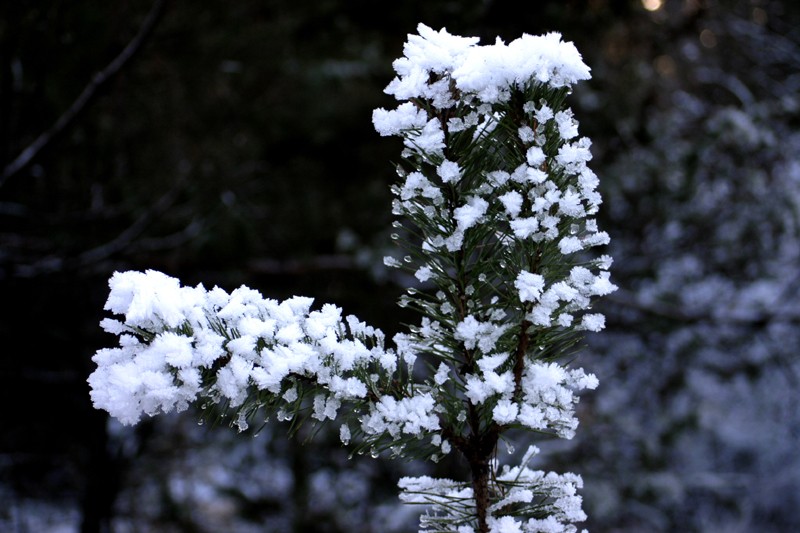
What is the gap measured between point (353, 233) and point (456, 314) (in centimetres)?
363

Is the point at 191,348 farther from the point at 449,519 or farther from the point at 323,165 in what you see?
the point at 323,165

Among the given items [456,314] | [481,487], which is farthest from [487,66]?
[481,487]

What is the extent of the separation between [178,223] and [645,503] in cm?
379

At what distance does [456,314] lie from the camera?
878 millimetres

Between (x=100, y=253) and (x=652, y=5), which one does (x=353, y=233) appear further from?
(x=652, y=5)

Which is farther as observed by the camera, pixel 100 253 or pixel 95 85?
pixel 100 253

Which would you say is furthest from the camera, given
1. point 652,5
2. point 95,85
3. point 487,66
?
point 652,5

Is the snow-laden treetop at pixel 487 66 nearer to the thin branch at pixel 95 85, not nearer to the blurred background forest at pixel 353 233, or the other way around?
the thin branch at pixel 95 85

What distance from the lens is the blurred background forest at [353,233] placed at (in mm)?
3031

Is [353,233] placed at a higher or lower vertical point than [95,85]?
higher

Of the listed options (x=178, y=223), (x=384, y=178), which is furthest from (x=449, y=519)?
(x=384, y=178)

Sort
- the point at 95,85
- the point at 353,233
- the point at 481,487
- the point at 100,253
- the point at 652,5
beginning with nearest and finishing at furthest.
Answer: the point at 481,487 → the point at 95,85 → the point at 100,253 → the point at 652,5 → the point at 353,233

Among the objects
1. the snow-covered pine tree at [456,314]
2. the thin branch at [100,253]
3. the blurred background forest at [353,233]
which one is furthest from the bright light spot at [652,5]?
the snow-covered pine tree at [456,314]

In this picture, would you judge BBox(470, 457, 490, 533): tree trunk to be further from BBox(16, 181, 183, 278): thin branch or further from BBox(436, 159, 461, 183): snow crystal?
BBox(16, 181, 183, 278): thin branch
